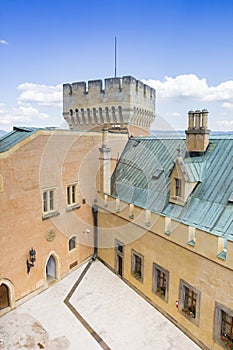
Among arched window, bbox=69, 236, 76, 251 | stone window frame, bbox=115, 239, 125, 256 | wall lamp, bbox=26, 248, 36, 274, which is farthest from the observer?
arched window, bbox=69, 236, 76, 251

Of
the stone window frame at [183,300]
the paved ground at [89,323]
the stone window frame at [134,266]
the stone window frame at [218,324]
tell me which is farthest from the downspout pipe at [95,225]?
the stone window frame at [218,324]

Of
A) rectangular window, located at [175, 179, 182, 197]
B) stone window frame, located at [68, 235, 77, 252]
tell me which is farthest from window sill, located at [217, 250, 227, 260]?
stone window frame, located at [68, 235, 77, 252]

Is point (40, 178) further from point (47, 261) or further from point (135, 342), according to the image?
point (135, 342)

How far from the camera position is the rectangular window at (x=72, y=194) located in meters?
19.7

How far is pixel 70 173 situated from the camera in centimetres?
1945

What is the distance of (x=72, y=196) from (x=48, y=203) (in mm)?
2539

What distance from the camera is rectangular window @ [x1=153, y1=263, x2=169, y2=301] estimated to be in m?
15.3

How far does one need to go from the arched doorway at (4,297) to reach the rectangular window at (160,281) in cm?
887

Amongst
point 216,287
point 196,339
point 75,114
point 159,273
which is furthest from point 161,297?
point 75,114

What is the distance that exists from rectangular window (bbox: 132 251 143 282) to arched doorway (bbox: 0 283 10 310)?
802cm

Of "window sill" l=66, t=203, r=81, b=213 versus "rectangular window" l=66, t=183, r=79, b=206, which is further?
"rectangular window" l=66, t=183, r=79, b=206

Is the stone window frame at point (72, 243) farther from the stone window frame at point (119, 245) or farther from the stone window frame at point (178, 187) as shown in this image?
the stone window frame at point (178, 187)

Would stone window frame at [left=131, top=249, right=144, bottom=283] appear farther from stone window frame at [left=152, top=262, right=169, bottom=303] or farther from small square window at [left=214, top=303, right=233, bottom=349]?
small square window at [left=214, top=303, right=233, bottom=349]

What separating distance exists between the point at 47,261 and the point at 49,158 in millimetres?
7061
